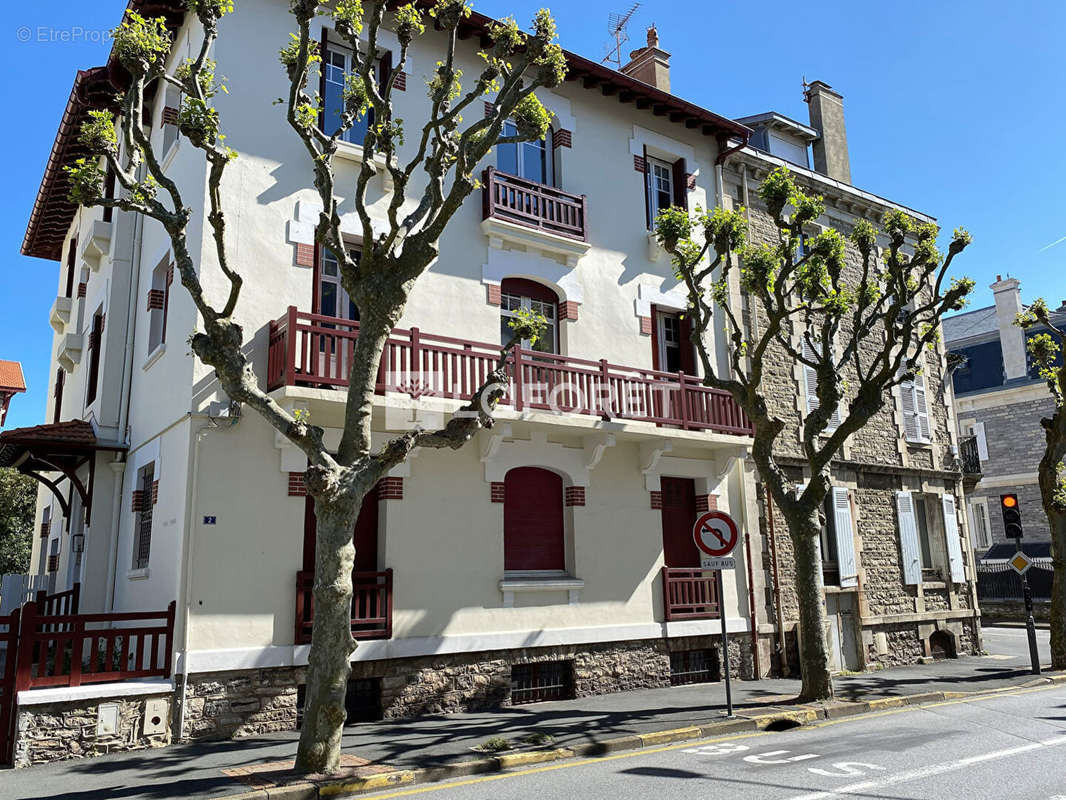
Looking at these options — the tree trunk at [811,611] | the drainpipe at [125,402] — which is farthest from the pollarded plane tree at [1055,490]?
the drainpipe at [125,402]

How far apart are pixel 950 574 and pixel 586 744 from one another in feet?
43.0

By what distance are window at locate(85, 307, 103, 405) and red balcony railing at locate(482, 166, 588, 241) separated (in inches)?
308

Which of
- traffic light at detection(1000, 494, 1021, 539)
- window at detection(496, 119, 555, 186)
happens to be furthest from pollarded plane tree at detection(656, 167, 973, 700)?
traffic light at detection(1000, 494, 1021, 539)

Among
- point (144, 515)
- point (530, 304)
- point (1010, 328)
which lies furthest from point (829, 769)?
point (1010, 328)

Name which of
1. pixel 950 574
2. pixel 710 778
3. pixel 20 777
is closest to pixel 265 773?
A: pixel 20 777

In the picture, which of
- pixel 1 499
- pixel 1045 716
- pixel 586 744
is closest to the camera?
pixel 586 744

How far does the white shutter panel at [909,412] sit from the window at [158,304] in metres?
15.5

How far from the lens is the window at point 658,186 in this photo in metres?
15.9

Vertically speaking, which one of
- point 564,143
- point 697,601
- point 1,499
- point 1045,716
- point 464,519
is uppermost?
point 564,143

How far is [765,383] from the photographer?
16.1 metres

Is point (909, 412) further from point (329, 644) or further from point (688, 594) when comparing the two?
point (329, 644)

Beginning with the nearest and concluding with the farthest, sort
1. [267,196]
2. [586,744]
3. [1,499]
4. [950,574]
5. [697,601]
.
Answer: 1. [586,744]
2. [267,196]
3. [697,601]
4. [950,574]
5. [1,499]

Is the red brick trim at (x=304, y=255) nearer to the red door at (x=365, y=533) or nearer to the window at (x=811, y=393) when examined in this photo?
the red door at (x=365, y=533)

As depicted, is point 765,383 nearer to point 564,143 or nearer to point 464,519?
point 564,143
